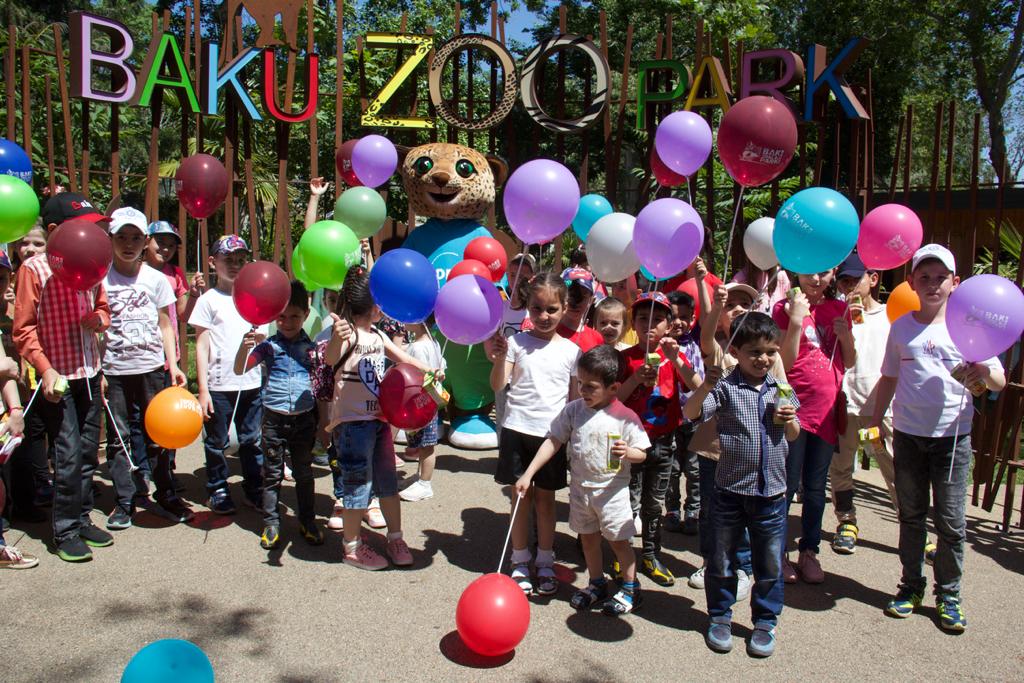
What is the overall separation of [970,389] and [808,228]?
3.44ft

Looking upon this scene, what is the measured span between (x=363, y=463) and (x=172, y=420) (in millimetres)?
1013

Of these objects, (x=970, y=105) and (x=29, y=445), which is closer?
(x=29, y=445)

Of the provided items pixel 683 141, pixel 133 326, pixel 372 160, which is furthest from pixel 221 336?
pixel 683 141

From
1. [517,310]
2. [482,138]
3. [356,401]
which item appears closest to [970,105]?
[482,138]

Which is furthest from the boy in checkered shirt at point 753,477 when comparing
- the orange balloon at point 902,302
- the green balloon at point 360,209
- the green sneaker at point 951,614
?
the green balloon at point 360,209

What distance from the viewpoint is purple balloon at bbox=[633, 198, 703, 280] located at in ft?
12.8

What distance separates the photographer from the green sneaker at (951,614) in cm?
372

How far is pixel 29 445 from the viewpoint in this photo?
4.74 meters

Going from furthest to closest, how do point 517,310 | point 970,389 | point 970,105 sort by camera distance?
1. point 970,105
2. point 517,310
3. point 970,389

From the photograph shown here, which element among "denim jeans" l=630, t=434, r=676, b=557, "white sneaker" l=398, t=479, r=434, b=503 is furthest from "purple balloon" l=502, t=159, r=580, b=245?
"white sneaker" l=398, t=479, r=434, b=503

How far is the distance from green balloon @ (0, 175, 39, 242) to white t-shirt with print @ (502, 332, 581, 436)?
102 inches

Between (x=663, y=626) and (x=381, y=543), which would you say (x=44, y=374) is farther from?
(x=663, y=626)

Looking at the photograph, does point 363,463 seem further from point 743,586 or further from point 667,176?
point 667,176

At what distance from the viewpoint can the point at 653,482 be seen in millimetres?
4141
